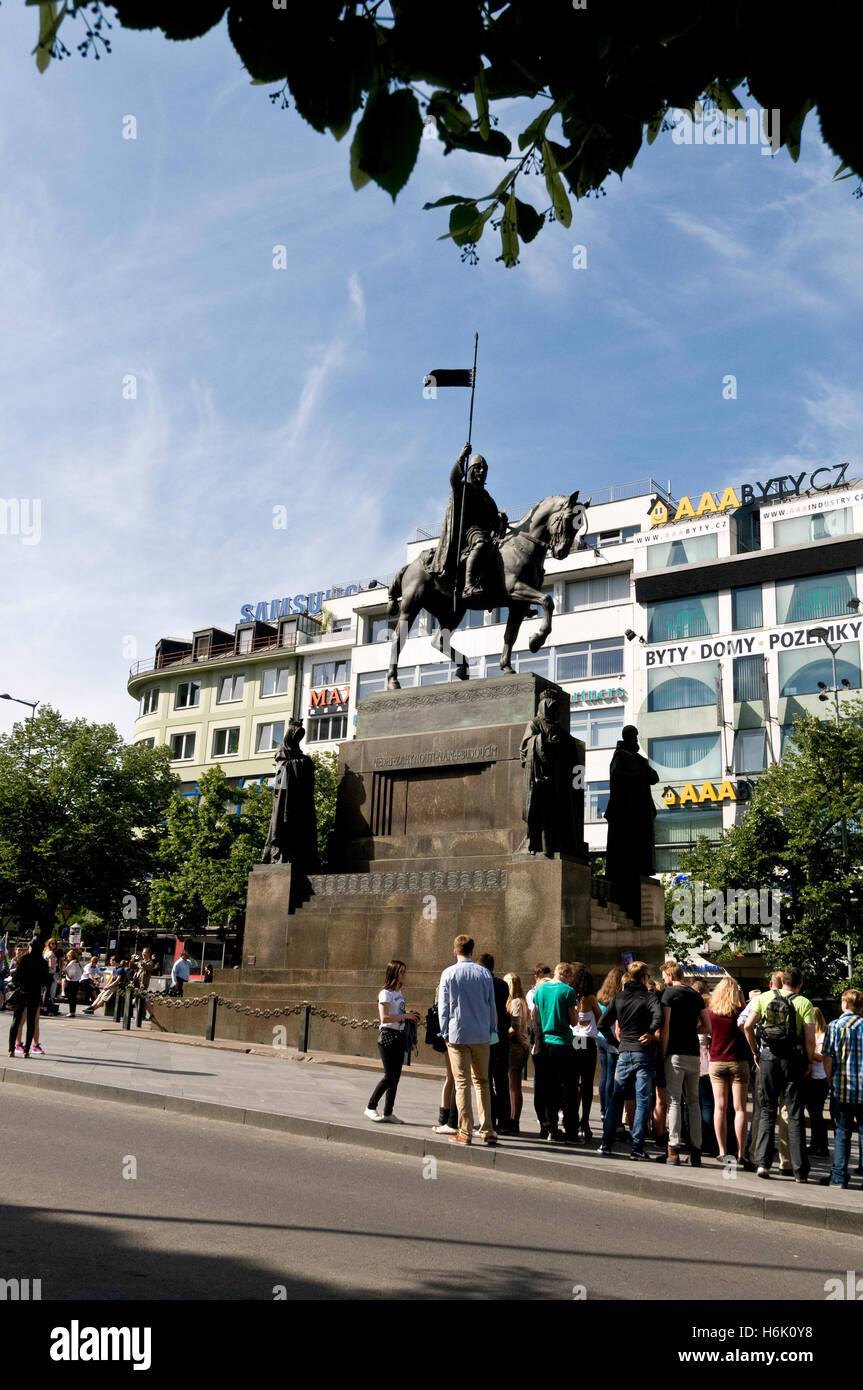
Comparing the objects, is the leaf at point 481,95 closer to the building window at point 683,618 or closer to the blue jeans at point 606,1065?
the blue jeans at point 606,1065

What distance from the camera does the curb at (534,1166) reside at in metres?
8.92

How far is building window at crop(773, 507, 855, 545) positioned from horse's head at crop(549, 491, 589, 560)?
3370cm

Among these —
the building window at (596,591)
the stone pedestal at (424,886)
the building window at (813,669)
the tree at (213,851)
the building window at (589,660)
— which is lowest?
the stone pedestal at (424,886)

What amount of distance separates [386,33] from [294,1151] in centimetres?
907

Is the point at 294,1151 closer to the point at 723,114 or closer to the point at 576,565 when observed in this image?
the point at 723,114

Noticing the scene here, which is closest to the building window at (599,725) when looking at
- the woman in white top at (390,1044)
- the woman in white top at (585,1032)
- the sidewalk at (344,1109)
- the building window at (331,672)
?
the building window at (331,672)

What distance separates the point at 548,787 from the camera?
1767cm

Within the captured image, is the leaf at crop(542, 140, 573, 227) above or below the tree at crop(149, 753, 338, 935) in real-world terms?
below

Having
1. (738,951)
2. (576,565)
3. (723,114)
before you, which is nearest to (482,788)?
(723,114)

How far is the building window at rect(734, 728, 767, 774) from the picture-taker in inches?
2000

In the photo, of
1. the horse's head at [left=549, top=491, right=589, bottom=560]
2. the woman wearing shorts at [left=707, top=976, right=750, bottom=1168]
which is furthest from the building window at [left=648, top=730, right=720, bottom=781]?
the woman wearing shorts at [left=707, top=976, right=750, bottom=1168]

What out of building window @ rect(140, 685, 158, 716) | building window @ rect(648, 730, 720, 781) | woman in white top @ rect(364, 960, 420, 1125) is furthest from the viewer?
building window @ rect(140, 685, 158, 716)

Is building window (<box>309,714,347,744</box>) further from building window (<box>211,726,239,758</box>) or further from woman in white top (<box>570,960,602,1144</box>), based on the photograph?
woman in white top (<box>570,960,602,1144</box>)

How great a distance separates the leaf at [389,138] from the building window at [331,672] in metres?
65.9
